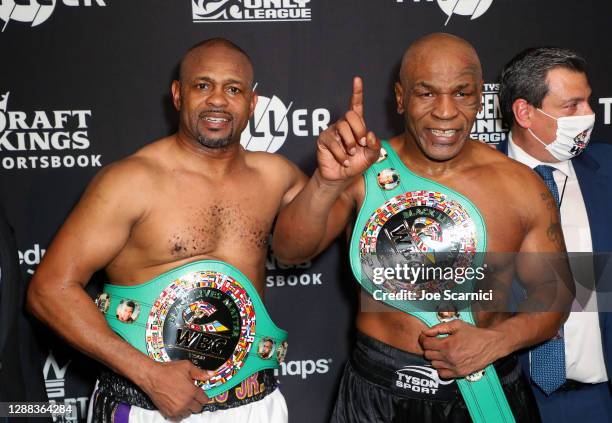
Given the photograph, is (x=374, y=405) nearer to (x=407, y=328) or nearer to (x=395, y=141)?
(x=407, y=328)

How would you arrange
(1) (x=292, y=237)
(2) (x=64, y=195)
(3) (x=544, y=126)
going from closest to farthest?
(1) (x=292, y=237) < (3) (x=544, y=126) < (2) (x=64, y=195)

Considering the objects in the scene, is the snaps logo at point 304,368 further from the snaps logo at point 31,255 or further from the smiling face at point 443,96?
the smiling face at point 443,96

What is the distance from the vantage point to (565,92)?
2383mm

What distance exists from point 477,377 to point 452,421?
0.47 ft

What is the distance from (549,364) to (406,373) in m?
0.57

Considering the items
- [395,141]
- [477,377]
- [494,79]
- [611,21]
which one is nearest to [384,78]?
[494,79]

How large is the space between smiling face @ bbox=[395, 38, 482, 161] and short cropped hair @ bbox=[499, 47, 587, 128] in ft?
1.39

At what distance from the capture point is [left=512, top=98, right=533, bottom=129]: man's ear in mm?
2432

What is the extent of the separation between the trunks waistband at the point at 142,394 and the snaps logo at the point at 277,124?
0.92 meters

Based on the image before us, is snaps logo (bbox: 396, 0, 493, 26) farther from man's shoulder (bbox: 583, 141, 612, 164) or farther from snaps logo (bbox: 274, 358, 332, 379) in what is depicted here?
snaps logo (bbox: 274, 358, 332, 379)

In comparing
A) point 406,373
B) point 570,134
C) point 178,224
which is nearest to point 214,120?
point 178,224

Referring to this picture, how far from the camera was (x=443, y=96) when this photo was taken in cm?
203

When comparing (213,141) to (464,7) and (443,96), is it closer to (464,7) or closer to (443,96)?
(443,96)

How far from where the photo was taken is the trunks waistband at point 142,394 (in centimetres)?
206
